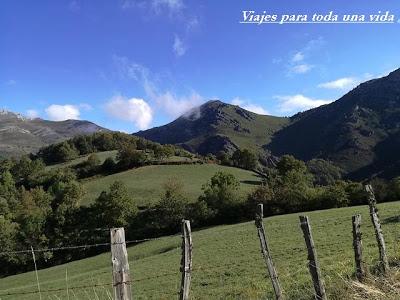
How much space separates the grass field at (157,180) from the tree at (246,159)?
329 inches

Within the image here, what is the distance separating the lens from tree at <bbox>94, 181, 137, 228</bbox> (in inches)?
3489

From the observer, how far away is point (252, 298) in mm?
15242

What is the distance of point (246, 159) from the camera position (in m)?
149

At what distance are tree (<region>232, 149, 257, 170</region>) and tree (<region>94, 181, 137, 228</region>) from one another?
208 ft

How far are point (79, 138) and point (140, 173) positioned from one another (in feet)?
205

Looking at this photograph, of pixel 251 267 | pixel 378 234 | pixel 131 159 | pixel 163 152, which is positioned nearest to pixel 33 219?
pixel 131 159

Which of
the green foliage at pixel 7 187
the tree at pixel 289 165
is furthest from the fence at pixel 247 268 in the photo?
the green foliage at pixel 7 187

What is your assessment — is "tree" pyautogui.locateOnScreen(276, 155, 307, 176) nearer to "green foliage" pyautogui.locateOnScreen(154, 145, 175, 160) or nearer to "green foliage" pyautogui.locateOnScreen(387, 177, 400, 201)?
"green foliage" pyautogui.locateOnScreen(387, 177, 400, 201)

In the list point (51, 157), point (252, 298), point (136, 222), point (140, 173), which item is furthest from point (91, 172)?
point (252, 298)

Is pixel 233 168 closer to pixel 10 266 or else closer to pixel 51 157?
pixel 51 157

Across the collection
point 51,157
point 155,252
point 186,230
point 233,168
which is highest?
point 51,157

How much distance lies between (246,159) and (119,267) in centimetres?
14264

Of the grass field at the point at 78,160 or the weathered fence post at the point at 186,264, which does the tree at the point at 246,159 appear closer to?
the grass field at the point at 78,160

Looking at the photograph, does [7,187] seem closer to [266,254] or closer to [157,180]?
[157,180]
